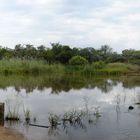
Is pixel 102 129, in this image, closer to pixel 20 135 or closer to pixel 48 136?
pixel 48 136

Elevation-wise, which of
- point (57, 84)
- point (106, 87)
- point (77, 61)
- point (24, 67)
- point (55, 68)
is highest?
point (77, 61)

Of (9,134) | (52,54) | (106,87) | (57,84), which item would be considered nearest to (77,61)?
(52,54)

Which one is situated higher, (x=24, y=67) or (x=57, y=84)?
(x=24, y=67)

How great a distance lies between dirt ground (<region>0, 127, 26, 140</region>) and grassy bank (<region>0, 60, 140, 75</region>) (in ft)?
78.9

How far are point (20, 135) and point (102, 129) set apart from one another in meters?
2.44

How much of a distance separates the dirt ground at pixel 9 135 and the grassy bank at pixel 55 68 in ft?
78.9

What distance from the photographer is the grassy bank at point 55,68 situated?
34122 mm

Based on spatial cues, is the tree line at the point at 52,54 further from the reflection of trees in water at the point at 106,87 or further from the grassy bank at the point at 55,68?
the reflection of trees in water at the point at 106,87

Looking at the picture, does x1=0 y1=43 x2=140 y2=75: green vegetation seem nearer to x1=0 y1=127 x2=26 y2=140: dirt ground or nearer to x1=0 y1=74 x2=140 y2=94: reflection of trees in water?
x1=0 y1=74 x2=140 y2=94: reflection of trees in water

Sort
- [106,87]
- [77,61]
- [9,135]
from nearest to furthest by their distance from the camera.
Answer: [9,135], [106,87], [77,61]

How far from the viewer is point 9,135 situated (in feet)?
28.5

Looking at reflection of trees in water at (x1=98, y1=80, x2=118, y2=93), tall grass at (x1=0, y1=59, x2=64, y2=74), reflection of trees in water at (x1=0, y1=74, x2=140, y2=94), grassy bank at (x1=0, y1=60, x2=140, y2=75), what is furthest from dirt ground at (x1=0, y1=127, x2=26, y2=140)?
tall grass at (x1=0, y1=59, x2=64, y2=74)

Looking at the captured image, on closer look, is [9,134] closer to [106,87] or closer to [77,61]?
[106,87]

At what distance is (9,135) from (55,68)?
92.8 ft
